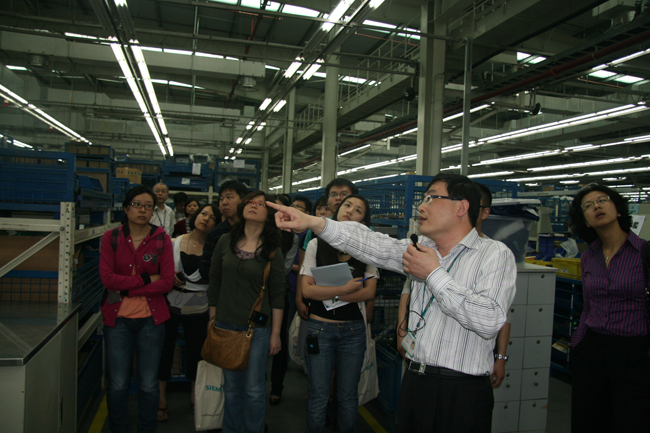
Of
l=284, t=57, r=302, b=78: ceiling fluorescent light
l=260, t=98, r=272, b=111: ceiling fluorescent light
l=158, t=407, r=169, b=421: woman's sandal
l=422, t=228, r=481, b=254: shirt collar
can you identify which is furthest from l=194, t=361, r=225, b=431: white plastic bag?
l=260, t=98, r=272, b=111: ceiling fluorescent light

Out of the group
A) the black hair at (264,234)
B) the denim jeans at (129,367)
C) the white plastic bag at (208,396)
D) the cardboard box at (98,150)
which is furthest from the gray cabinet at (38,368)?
the cardboard box at (98,150)

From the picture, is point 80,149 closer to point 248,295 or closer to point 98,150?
point 98,150

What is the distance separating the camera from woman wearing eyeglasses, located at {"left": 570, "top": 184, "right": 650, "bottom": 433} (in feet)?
6.95

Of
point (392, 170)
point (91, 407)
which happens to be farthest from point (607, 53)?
point (392, 170)

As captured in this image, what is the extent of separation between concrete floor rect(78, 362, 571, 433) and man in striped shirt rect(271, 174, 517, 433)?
5.63 ft

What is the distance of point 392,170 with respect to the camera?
19.0 m

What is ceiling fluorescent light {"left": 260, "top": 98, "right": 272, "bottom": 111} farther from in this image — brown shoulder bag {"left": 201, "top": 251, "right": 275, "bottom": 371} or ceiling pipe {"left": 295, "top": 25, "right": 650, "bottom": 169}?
brown shoulder bag {"left": 201, "top": 251, "right": 275, "bottom": 371}

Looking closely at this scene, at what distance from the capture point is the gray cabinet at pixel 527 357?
272cm

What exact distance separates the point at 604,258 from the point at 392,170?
55.2ft

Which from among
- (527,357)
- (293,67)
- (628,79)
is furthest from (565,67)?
(628,79)

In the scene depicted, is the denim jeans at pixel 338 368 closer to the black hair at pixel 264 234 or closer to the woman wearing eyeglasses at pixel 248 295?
the woman wearing eyeglasses at pixel 248 295

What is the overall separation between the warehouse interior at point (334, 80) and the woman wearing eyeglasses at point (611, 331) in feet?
2.09

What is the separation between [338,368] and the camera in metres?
2.44

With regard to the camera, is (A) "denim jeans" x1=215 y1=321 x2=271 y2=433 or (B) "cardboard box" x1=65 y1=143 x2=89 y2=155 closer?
(A) "denim jeans" x1=215 y1=321 x2=271 y2=433
